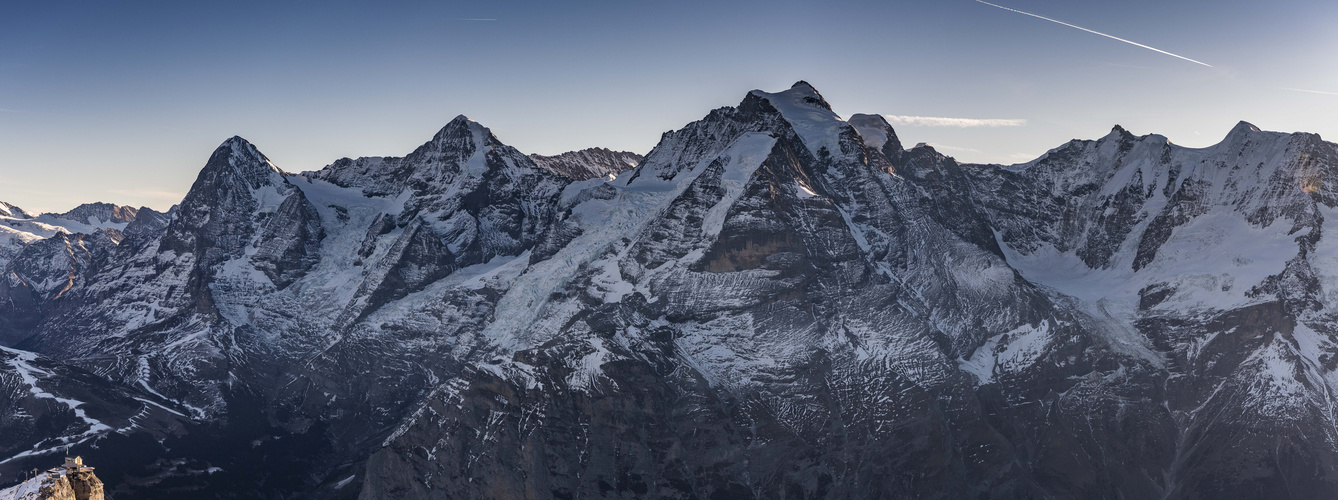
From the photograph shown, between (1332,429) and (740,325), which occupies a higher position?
(740,325)

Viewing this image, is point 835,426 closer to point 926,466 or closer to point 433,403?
point 926,466

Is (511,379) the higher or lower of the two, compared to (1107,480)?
higher

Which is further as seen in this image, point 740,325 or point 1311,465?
point 740,325

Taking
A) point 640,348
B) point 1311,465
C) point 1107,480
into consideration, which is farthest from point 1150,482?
point 640,348

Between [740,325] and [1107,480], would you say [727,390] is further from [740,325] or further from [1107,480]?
[1107,480]

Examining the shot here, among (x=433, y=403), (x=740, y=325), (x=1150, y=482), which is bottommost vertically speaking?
(x=1150, y=482)

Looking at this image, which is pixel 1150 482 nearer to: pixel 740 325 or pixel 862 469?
pixel 862 469

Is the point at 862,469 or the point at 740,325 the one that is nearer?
the point at 862,469

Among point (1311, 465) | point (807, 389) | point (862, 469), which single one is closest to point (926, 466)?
point (862, 469)
